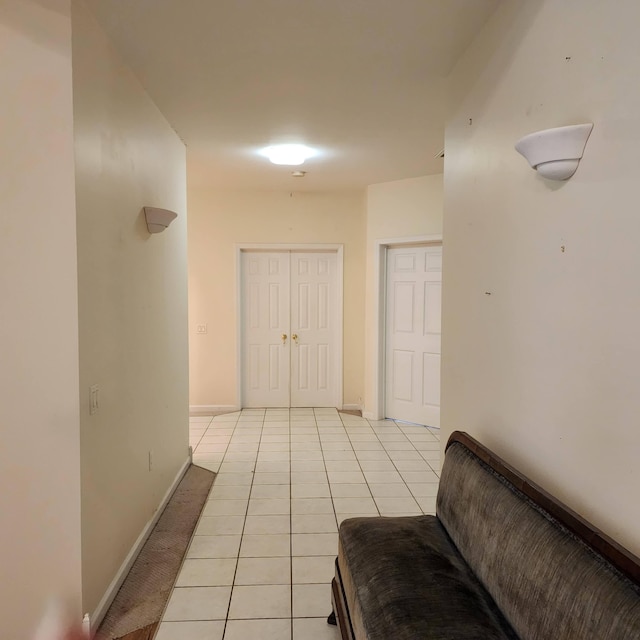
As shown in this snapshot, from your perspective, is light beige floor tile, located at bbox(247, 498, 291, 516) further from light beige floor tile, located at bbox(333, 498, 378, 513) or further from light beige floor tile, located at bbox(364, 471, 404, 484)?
light beige floor tile, located at bbox(364, 471, 404, 484)

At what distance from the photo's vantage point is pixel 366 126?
341 centimetres

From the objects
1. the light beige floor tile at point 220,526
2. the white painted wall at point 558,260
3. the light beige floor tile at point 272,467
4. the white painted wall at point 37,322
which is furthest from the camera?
the light beige floor tile at point 272,467

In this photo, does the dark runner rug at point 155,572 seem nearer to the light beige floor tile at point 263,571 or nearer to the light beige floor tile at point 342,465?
the light beige floor tile at point 263,571

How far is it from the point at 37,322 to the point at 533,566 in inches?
72.7

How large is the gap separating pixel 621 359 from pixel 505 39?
53.8 inches

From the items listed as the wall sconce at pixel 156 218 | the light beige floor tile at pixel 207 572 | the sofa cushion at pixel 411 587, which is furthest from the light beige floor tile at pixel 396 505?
the wall sconce at pixel 156 218

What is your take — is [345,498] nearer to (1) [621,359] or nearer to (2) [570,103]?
(1) [621,359]

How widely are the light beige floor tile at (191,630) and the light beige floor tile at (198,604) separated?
3 cm

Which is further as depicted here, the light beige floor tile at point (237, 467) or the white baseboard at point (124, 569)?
the light beige floor tile at point (237, 467)

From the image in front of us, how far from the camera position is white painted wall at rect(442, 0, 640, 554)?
46.6 inches

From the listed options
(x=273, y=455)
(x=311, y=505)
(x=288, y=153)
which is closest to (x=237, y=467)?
(x=273, y=455)

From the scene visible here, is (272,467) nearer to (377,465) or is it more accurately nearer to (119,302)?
(377,465)

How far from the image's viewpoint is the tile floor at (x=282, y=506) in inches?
85.7

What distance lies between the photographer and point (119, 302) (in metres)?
2.34
